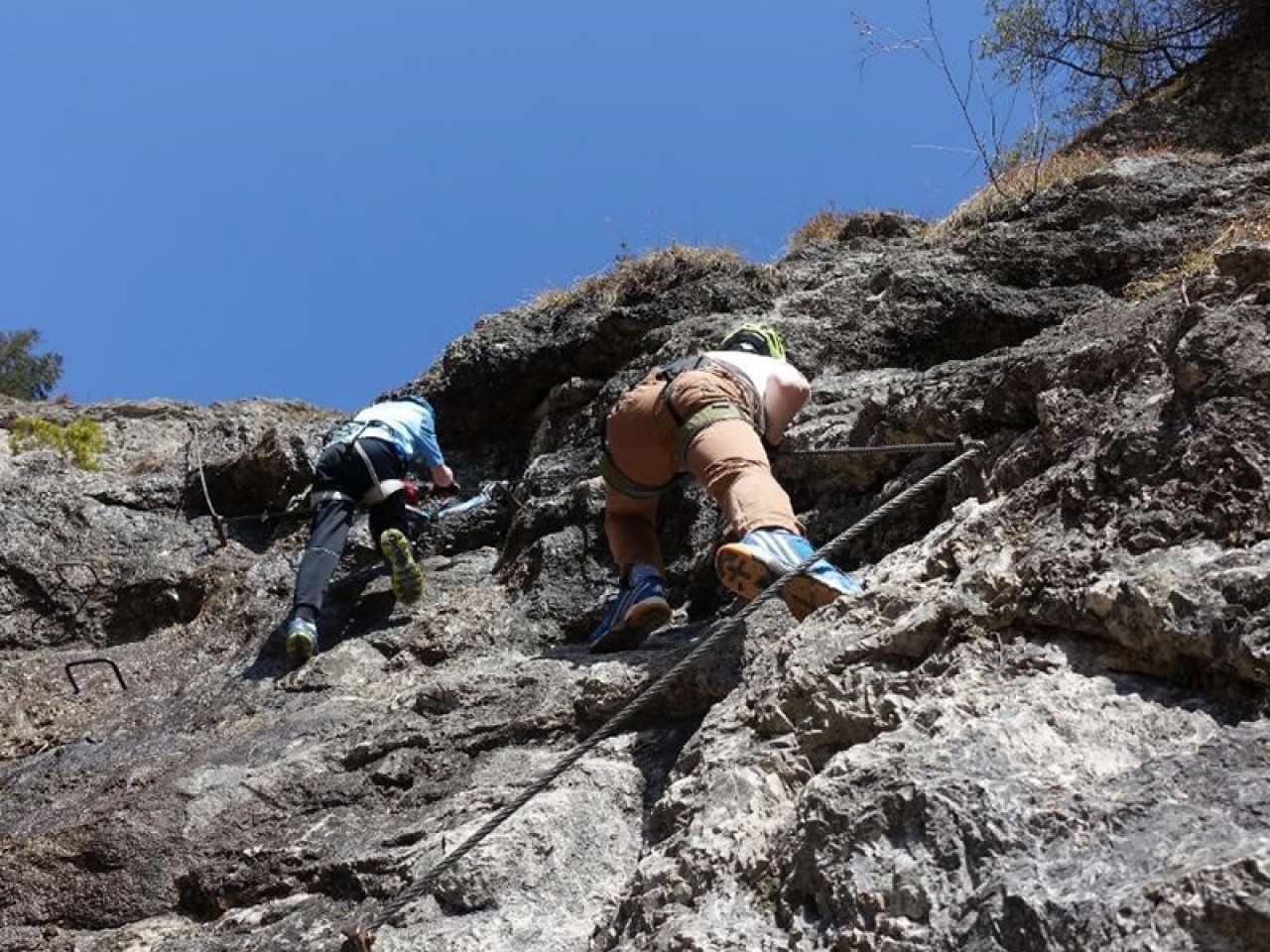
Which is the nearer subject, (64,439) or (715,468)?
(715,468)

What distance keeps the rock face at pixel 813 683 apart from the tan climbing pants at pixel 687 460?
1.35 ft

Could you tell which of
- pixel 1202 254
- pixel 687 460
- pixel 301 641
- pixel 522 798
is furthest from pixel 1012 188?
pixel 522 798

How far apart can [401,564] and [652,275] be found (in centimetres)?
350

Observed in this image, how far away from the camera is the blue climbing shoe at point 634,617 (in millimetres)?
5332

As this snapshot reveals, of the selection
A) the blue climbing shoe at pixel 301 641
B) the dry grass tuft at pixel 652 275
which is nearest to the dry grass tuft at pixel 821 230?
the dry grass tuft at pixel 652 275

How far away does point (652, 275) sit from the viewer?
30.7 feet

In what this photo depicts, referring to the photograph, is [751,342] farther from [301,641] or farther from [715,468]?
[301,641]

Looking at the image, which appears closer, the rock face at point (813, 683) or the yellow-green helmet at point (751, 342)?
the rock face at point (813, 683)

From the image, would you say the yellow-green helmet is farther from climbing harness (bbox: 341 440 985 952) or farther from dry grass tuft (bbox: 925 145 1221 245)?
dry grass tuft (bbox: 925 145 1221 245)

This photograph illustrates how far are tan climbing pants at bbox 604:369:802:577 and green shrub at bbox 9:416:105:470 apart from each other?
6.68m

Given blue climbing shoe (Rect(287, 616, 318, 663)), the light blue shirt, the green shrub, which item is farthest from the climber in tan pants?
the green shrub

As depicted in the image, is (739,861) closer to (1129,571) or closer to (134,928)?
(1129,571)

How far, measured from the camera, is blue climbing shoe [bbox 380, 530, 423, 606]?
6.69 meters

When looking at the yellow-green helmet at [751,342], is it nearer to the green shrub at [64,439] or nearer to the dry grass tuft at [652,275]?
the dry grass tuft at [652,275]
